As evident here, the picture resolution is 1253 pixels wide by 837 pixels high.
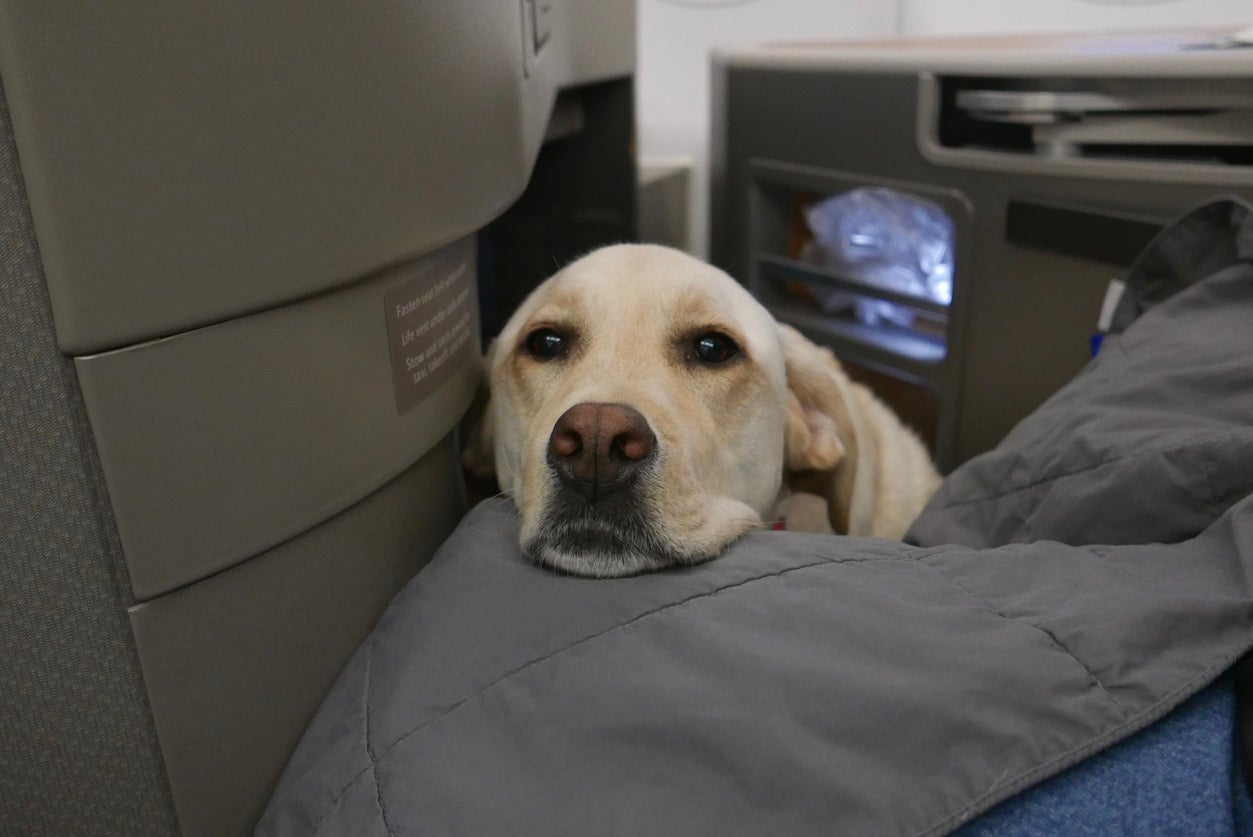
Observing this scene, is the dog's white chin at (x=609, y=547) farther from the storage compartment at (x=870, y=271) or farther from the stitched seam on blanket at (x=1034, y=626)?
the storage compartment at (x=870, y=271)

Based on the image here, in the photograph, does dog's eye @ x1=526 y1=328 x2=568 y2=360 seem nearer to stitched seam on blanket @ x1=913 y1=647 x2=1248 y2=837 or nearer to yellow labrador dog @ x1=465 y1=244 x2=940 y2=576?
yellow labrador dog @ x1=465 y1=244 x2=940 y2=576

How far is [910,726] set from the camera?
2.51 ft

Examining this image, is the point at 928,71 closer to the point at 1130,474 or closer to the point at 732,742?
the point at 1130,474

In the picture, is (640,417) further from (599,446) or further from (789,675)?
(789,675)

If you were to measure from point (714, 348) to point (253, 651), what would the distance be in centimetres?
66

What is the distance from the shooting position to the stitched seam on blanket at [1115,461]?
1.01 m

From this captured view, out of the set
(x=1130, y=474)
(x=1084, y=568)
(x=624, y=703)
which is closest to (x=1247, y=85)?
(x=1130, y=474)

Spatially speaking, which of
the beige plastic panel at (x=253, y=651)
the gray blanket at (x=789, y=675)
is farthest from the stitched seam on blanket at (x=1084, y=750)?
the beige plastic panel at (x=253, y=651)

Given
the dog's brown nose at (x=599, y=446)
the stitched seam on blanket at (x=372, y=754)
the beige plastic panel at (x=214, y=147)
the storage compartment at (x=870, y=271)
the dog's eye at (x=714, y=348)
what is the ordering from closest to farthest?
the beige plastic panel at (x=214, y=147)
the stitched seam on blanket at (x=372, y=754)
the dog's brown nose at (x=599, y=446)
the dog's eye at (x=714, y=348)
the storage compartment at (x=870, y=271)

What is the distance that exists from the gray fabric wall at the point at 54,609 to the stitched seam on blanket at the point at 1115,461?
3.18 feet

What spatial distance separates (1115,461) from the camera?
3.62ft

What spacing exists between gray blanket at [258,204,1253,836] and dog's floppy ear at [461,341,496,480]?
356 mm

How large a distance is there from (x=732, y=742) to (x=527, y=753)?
6.3 inches

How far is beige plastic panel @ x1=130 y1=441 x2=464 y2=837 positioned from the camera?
→ 0.84 metres
